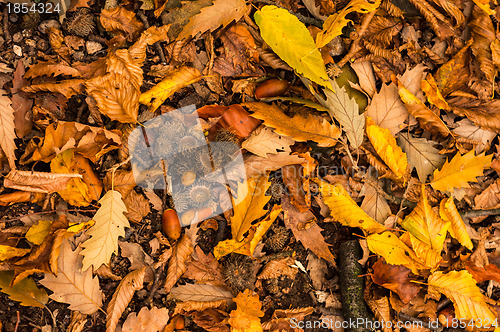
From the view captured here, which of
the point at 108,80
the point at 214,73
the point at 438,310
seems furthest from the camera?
the point at 438,310

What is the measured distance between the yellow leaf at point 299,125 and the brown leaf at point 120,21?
85 cm

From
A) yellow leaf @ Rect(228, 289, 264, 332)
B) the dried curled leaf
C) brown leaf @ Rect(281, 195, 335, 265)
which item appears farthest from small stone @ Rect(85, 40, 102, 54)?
yellow leaf @ Rect(228, 289, 264, 332)

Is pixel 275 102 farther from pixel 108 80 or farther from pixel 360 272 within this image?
pixel 360 272

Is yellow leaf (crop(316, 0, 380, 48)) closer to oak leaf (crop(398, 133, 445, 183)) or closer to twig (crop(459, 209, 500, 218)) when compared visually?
oak leaf (crop(398, 133, 445, 183))

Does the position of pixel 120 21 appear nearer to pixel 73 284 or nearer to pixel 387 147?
pixel 73 284

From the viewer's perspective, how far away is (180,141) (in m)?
2.00

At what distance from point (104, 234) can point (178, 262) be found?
47cm

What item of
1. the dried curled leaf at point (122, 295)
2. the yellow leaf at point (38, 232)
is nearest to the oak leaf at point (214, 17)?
the yellow leaf at point (38, 232)

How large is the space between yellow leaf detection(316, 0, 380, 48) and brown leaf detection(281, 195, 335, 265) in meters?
1.01

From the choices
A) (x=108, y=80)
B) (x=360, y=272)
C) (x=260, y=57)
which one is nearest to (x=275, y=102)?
(x=260, y=57)

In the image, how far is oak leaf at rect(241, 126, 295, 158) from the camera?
202cm

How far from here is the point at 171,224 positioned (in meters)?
1.98

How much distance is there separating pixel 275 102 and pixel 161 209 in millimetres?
1010

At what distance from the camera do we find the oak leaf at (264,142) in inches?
79.7
